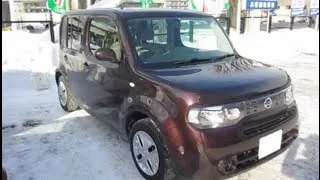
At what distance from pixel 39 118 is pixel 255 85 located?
3.54m

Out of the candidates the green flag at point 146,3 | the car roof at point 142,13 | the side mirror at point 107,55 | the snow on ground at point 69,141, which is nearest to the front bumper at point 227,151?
the snow on ground at point 69,141

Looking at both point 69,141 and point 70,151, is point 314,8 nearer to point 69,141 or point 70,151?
point 69,141

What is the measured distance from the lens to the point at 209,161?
2.67 m

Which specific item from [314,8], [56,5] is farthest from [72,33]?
[314,8]

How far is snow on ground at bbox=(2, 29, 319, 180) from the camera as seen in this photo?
3490 mm

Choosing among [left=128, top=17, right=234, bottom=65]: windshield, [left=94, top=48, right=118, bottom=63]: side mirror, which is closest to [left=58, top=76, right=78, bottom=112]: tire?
[left=94, top=48, right=118, bottom=63]: side mirror

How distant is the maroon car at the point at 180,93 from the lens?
106 inches

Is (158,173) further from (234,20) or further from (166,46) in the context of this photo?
(234,20)

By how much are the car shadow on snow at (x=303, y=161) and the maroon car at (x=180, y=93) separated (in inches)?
15.6

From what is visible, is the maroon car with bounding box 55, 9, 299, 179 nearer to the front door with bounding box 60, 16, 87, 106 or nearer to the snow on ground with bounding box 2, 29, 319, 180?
the front door with bounding box 60, 16, 87, 106

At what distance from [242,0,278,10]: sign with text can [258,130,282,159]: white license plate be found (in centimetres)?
1420

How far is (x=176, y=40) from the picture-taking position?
147 inches

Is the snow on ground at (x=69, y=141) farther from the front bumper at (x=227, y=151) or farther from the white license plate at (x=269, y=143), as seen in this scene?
the front bumper at (x=227, y=151)

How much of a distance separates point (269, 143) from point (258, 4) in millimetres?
14776
